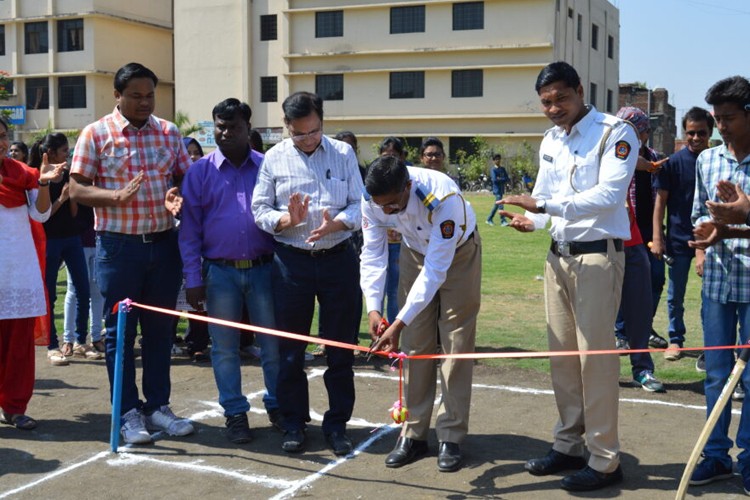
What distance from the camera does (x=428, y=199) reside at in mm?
5395

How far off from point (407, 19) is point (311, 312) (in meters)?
44.5

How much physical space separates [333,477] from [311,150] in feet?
7.27

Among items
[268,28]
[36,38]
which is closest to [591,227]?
[268,28]

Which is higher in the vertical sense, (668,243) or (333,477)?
(668,243)

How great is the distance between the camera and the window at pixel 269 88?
51562 mm

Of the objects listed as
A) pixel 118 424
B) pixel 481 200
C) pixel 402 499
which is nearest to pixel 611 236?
pixel 402 499

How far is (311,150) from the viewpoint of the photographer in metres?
6.05

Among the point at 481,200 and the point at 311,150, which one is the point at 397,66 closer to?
the point at 481,200

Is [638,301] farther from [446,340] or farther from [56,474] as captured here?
[56,474]

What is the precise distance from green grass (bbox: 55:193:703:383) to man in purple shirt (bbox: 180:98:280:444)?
10.0 ft

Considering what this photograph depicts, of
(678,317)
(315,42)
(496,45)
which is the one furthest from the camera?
(315,42)

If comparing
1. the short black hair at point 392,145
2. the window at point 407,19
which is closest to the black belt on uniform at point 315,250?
the short black hair at point 392,145

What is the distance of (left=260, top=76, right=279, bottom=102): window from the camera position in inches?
2030

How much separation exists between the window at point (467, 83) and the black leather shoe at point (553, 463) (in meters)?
43.4
